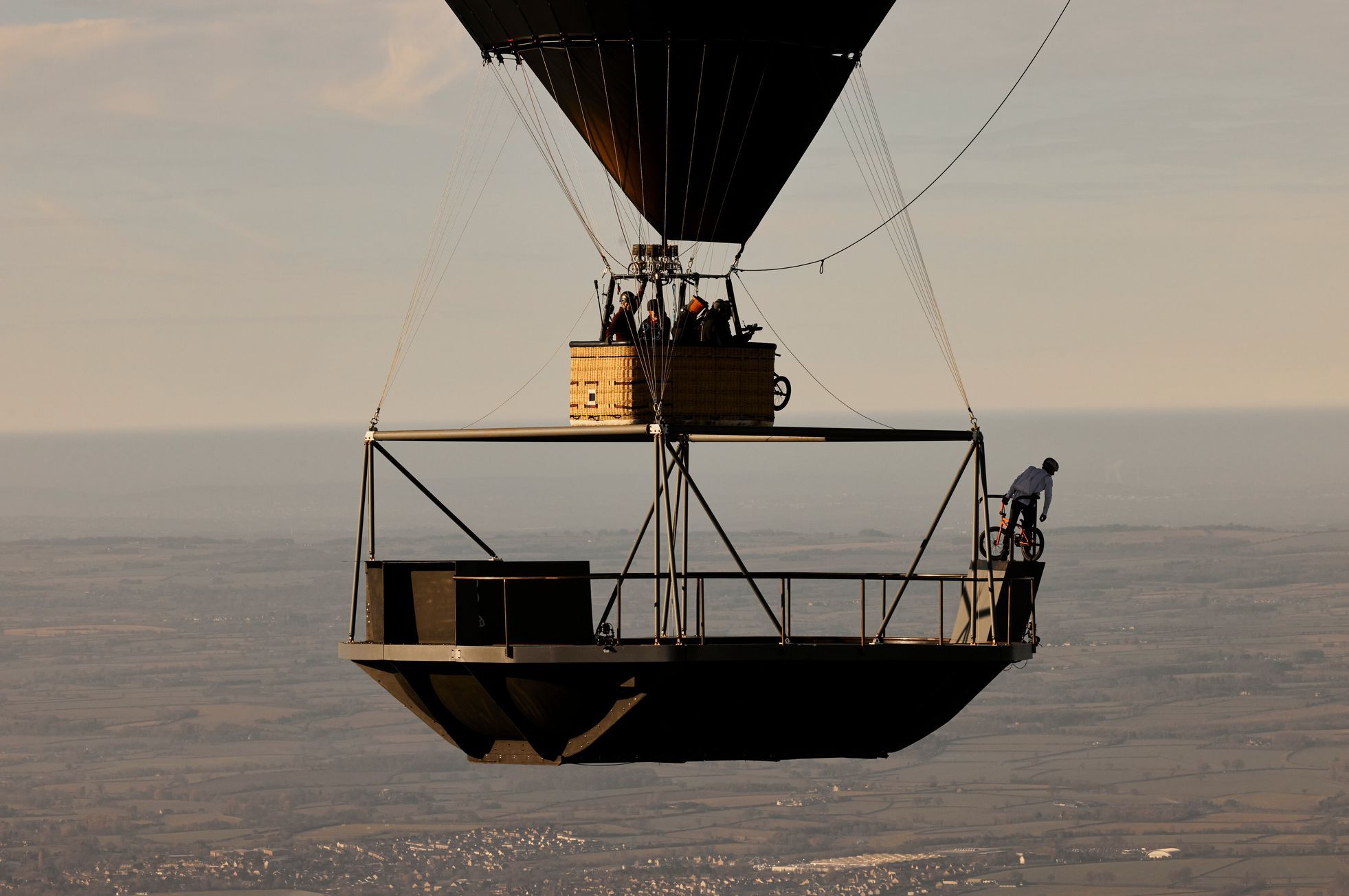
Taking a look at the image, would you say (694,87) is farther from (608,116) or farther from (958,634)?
(958,634)

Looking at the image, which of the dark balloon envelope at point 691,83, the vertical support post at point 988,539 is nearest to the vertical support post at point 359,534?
the dark balloon envelope at point 691,83

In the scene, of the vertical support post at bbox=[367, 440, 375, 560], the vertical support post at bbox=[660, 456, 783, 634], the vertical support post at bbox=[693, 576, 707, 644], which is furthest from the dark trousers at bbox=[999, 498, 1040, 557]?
the vertical support post at bbox=[367, 440, 375, 560]

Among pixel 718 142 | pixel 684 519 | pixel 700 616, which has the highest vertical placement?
pixel 718 142

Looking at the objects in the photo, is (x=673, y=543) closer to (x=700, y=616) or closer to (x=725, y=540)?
(x=725, y=540)

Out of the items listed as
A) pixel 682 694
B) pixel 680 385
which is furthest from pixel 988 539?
pixel 682 694

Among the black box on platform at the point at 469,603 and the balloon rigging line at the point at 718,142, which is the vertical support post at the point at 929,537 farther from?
the balloon rigging line at the point at 718,142

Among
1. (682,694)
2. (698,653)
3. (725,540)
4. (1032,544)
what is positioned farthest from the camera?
(1032,544)

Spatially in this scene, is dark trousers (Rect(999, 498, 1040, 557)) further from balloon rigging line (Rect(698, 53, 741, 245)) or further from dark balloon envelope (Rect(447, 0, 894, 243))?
balloon rigging line (Rect(698, 53, 741, 245))
